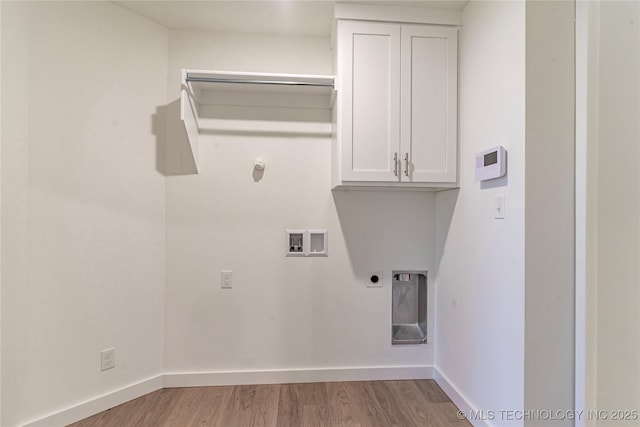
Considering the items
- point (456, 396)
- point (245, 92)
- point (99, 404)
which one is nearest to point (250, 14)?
point (245, 92)

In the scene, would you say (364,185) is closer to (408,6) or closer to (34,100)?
(408,6)

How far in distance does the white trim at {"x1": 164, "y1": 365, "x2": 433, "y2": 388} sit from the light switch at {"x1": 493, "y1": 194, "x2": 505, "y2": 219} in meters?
1.34

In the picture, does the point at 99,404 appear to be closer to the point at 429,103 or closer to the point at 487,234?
the point at 487,234

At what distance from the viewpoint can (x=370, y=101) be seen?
1.93 m

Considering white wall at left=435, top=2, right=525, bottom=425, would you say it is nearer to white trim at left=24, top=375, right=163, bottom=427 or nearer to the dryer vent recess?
the dryer vent recess

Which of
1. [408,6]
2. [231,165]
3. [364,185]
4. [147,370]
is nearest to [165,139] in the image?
[231,165]

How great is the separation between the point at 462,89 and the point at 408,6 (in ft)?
1.96

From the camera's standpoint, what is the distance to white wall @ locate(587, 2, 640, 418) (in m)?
0.52

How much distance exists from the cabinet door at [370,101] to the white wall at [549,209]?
72cm

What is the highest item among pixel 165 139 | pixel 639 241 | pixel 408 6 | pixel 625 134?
pixel 408 6

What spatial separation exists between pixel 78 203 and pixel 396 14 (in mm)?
2176

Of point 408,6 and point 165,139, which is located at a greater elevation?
point 408,6

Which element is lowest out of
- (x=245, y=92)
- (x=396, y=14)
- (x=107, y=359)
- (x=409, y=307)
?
(x=107, y=359)

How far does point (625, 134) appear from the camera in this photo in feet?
1.71
